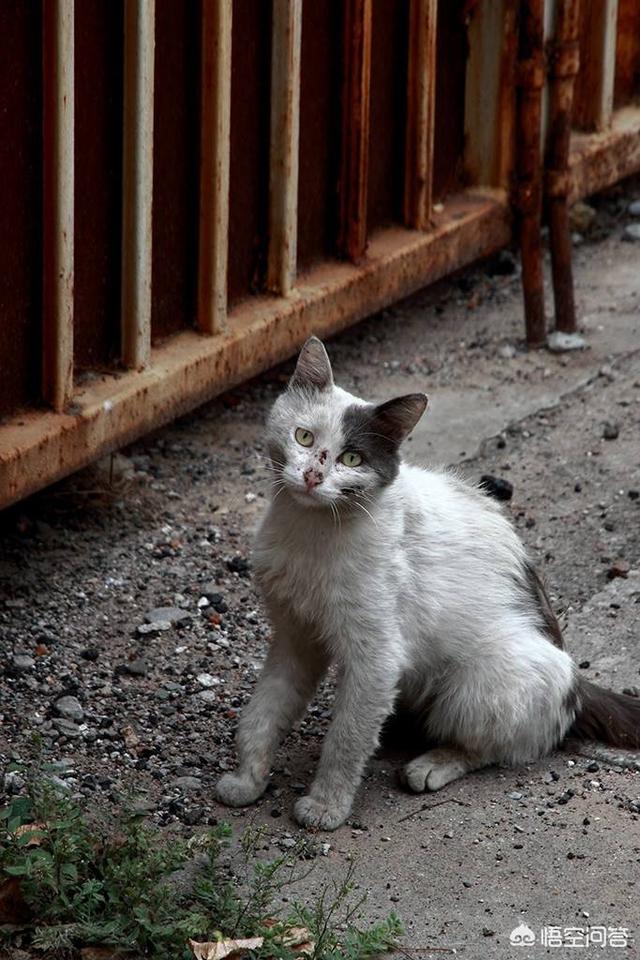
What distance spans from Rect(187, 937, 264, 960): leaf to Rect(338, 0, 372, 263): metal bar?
3.52 meters

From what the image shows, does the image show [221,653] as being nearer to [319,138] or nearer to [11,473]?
[11,473]

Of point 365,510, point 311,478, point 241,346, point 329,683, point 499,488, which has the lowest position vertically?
point 329,683

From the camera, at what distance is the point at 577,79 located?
25.3 feet

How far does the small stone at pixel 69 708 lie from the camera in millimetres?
4094

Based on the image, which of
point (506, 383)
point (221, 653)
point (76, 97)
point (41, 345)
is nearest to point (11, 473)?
point (41, 345)

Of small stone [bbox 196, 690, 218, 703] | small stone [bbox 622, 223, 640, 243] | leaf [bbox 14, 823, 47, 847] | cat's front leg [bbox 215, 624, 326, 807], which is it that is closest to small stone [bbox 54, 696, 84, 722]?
small stone [bbox 196, 690, 218, 703]

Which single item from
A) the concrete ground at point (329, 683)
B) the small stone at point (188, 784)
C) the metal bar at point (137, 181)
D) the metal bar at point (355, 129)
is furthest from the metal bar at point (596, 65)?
the small stone at point (188, 784)

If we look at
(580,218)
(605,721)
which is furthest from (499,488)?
(580,218)

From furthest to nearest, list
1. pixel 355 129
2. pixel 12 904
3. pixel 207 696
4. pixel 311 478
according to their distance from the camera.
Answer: pixel 355 129 → pixel 207 696 → pixel 311 478 → pixel 12 904

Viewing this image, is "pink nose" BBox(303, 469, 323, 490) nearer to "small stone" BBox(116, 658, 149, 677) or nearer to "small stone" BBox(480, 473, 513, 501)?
"small stone" BBox(116, 658, 149, 677)

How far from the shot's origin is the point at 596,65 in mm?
7629

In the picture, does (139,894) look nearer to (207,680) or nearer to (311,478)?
(311,478)

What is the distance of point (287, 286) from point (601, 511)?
4.75 feet

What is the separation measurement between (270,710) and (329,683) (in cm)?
60
